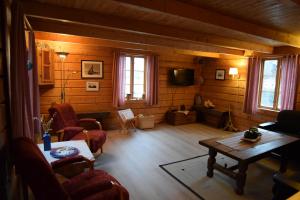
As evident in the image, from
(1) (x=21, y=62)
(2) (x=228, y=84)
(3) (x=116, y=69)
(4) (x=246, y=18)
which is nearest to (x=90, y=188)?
(1) (x=21, y=62)

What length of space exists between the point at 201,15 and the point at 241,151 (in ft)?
5.97

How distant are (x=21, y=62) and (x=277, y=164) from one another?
13.5 feet

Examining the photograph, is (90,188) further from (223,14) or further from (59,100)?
(59,100)

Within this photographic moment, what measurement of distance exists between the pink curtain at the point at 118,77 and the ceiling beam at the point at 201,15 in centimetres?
307

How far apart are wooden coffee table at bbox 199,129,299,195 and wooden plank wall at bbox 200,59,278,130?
193cm

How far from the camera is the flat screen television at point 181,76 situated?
5969mm

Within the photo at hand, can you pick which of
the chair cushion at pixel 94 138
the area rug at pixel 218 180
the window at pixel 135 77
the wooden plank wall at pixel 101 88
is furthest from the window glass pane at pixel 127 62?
the area rug at pixel 218 180

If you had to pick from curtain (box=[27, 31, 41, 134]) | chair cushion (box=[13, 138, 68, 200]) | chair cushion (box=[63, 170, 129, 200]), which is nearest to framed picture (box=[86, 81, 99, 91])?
curtain (box=[27, 31, 41, 134])

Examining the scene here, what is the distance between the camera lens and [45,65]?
4.10 m

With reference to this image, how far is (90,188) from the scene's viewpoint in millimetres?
1734

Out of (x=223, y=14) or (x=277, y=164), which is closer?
(x=223, y=14)

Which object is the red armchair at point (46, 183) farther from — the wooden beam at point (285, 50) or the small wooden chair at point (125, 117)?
the wooden beam at point (285, 50)

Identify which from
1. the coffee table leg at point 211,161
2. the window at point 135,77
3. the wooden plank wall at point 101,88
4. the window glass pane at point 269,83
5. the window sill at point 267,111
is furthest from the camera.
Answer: the window at point 135,77

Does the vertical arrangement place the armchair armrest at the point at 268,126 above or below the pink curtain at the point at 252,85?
below
